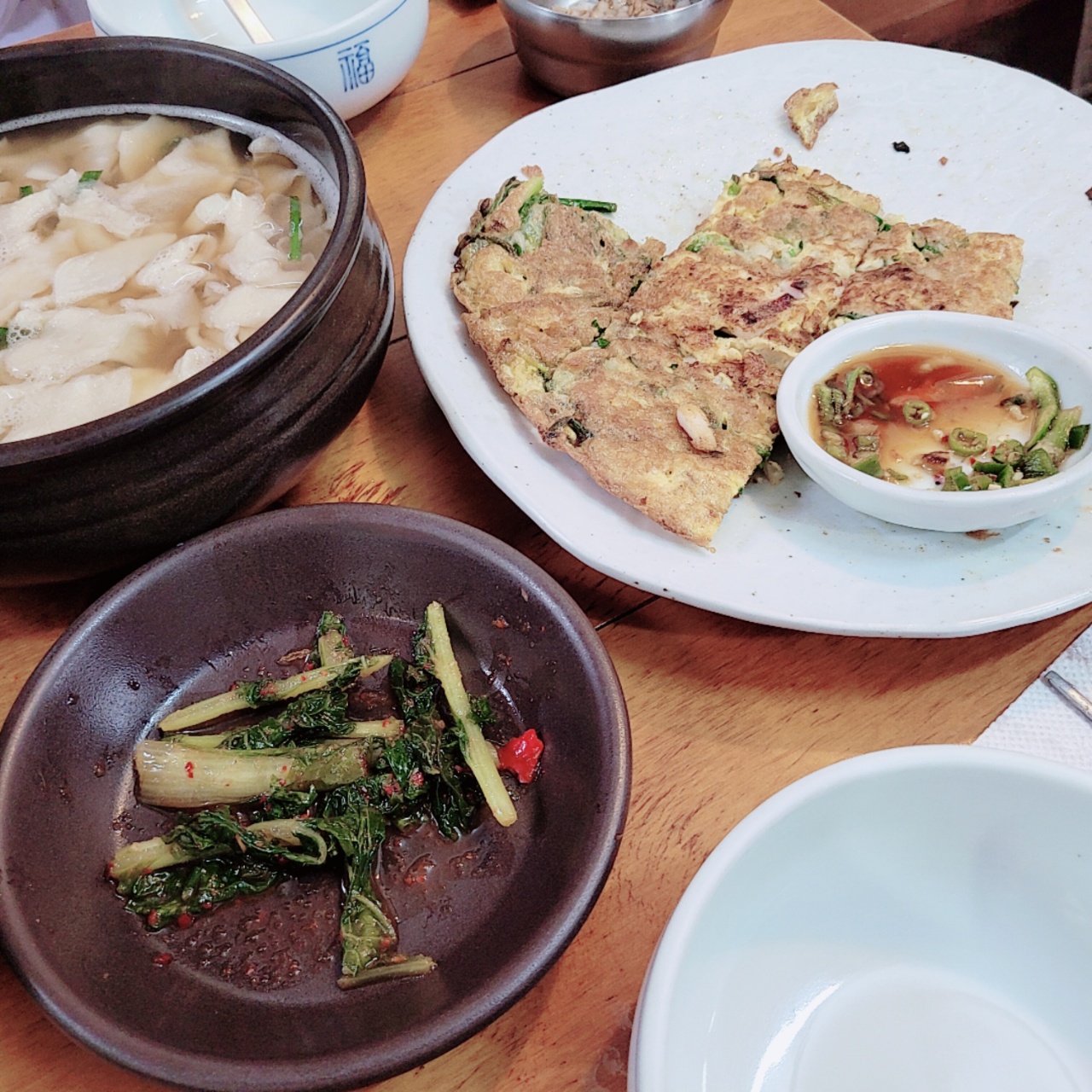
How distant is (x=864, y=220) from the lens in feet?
6.41

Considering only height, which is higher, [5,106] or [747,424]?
[5,106]

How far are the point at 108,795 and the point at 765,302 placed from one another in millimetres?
1398

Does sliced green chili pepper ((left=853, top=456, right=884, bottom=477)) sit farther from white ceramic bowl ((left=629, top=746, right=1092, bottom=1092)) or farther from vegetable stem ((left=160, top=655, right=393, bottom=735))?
vegetable stem ((left=160, top=655, right=393, bottom=735))

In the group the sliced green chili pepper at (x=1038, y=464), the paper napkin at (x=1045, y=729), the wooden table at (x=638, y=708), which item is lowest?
the paper napkin at (x=1045, y=729)

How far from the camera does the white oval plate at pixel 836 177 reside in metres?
1.37

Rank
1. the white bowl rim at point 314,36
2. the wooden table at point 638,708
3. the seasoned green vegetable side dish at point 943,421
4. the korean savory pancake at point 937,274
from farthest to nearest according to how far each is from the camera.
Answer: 1. the white bowl rim at point 314,36
2. the korean savory pancake at point 937,274
3. the seasoned green vegetable side dish at point 943,421
4. the wooden table at point 638,708

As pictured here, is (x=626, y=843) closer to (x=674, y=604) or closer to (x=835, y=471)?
(x=674, y=604)

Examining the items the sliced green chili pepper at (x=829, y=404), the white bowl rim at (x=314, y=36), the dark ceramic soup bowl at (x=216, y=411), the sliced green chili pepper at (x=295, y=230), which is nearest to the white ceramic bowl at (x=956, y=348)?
the sliced green chili pepper at (x=829, y=404)

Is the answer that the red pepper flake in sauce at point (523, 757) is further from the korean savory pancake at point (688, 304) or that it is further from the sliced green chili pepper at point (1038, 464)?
the sliced green chili pepper at point (1038, 464)

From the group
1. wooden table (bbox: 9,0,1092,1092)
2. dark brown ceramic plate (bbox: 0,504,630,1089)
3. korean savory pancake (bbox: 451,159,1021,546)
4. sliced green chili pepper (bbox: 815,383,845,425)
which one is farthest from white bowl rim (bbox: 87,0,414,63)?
sliced green chili pepper (bbox: 815,383,845,425)

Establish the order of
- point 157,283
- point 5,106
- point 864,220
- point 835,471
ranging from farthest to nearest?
point 864,220 < point 5,106 < point 157,283 < point 835,471

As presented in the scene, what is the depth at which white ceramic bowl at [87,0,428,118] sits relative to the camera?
6.51ft

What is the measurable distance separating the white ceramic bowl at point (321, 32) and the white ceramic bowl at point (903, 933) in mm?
1800

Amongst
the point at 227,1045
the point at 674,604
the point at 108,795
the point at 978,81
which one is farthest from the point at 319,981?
the point at 978,81
